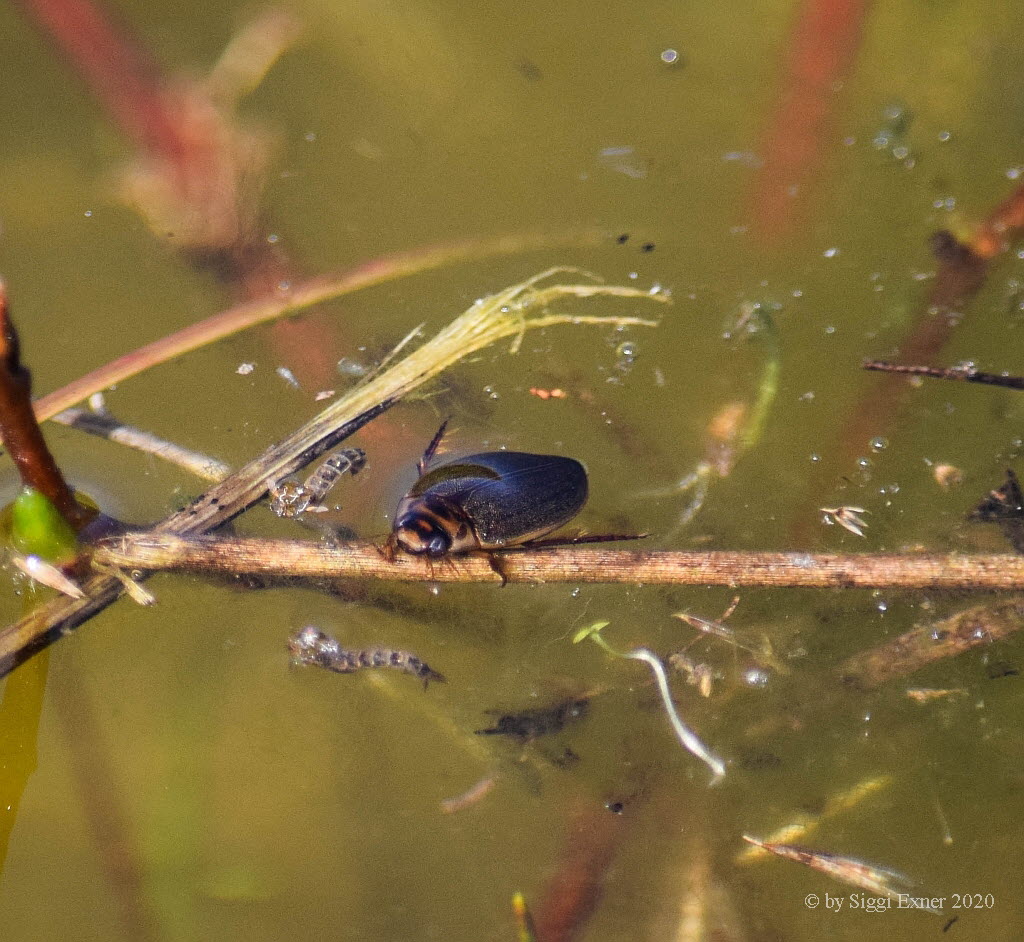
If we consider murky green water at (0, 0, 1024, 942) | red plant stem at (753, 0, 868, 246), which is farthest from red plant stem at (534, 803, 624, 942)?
red plant stem at (753, 0, 868, 246)

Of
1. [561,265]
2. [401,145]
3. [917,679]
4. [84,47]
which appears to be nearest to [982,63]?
[561,265]

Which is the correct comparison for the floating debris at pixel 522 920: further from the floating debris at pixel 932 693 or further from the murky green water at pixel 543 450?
A: the floating debris at pixel 932 693

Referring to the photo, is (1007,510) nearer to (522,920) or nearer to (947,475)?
(947,475)

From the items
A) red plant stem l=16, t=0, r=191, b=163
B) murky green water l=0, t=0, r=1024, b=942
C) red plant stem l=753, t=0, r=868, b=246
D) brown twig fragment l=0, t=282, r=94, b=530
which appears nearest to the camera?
brown twig fragment l=0, t=282, r=94, b=530

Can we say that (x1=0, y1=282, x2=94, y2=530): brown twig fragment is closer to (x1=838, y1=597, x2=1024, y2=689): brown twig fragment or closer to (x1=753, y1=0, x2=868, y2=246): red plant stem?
(x1=838, y1=597, x2=1024, y2=689): brown twig fragment

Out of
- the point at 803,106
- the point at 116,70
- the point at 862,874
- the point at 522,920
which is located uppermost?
the point at 116,70

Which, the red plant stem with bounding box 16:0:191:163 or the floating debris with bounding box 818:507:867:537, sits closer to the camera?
the floating debris with bounding box 818:507:867:537

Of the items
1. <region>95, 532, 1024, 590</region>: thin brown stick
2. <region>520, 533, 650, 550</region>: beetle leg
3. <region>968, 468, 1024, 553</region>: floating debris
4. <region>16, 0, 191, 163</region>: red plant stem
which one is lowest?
<region>968, 468, 1024, 553</region>: floating debris

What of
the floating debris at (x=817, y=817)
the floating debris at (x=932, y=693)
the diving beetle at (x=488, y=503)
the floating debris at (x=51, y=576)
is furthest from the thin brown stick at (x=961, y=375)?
the floating debris at (x=51, y=576)

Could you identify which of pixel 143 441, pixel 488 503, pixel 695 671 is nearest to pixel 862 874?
pixel 695 671
